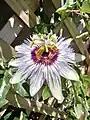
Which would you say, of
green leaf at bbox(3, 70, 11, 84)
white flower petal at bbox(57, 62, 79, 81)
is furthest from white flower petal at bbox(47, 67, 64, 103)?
green leaf at bbox(3, 70, 11, 84)

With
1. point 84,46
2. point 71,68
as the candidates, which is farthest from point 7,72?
point 84,46

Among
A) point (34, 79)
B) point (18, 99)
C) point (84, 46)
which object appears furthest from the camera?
point (84, 46)

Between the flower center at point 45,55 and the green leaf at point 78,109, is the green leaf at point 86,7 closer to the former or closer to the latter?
the flower center at point 45,55

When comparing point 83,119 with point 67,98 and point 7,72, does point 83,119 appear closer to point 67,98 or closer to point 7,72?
point 67,98

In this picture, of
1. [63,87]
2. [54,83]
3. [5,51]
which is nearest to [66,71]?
[54,83]

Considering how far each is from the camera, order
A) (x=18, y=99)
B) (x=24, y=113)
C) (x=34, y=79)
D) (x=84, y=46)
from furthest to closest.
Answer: (x=84, y=46)
(x=24, y=113)
(x=18, y=99)
(x=34, y=79)

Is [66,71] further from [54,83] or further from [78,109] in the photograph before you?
[78,109]

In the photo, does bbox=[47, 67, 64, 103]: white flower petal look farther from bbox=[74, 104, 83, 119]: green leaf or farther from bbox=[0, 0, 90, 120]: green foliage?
bbox=[74, 104, 83, 119]: green leaf

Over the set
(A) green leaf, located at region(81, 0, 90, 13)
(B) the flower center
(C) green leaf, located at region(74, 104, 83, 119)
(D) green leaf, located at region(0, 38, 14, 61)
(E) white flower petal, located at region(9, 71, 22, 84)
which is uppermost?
(A) green leaf, located at region(81, 0, 90, 13)
